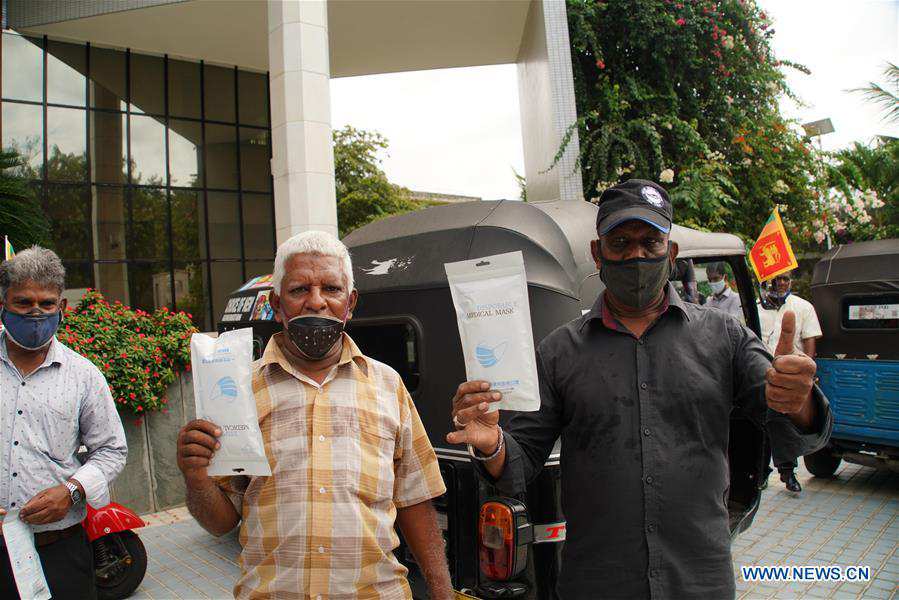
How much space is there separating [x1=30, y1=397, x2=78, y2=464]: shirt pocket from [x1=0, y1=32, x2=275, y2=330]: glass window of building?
1188cm

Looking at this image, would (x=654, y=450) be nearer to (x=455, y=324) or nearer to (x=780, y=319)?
(x=455, y=324)

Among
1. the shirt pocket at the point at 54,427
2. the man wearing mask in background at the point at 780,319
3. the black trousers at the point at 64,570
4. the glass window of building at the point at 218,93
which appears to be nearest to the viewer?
the black trousers at the point at 64,570

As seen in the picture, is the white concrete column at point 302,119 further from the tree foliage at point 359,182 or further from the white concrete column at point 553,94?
the tree foliage at point 359,182

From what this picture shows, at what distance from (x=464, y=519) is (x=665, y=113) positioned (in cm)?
1068

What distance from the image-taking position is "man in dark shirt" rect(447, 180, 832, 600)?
1.97m

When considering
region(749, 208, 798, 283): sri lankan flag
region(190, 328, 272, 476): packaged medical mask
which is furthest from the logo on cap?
region(749, 208, 798, 283): sri lankan flag

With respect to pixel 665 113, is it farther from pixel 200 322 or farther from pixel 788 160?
pixel 200 322

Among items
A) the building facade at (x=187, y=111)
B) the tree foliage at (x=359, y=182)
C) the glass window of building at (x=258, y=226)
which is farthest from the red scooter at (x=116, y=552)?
the tree foliage at (x=359, y=182)

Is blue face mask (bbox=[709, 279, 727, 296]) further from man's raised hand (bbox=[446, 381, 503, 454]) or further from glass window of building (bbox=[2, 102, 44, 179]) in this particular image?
glass window of building (bbox=[2, 102, 44, 179])

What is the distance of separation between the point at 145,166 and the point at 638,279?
15.0 meters

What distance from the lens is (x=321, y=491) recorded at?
190cm

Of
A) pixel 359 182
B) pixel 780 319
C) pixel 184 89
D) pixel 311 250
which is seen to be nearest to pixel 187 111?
pixel 184 89

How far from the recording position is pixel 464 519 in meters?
3.07

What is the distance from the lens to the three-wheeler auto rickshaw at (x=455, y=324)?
113 inches
